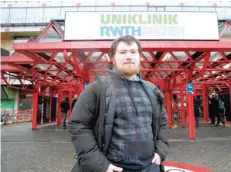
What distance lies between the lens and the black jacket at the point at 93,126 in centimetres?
155

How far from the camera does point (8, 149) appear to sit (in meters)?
7.02

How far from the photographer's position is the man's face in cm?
179

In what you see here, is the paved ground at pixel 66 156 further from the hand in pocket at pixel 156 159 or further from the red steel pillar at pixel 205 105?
the red steel pillar at pixel 205 105

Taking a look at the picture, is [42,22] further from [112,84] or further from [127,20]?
[112,84]

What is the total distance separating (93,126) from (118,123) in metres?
0.20

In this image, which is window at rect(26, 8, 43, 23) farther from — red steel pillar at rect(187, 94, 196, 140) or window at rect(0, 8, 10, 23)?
red steel pillar at rect(187, 94, 196, 140)

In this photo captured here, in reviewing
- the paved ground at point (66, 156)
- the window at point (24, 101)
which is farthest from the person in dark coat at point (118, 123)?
the window at point (24, 101)

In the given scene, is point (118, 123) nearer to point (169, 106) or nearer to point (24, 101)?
point (169, 106)

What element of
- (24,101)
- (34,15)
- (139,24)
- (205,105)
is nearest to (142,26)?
(139,24)

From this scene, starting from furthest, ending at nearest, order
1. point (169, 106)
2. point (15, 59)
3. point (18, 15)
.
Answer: point (18, 15) → point (169, 106) → point (15, 59)

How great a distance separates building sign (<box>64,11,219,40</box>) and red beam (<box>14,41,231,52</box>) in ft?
0.60

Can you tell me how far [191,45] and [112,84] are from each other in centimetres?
531

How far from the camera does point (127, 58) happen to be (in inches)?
70.3

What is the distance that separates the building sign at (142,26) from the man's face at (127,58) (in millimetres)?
4821
